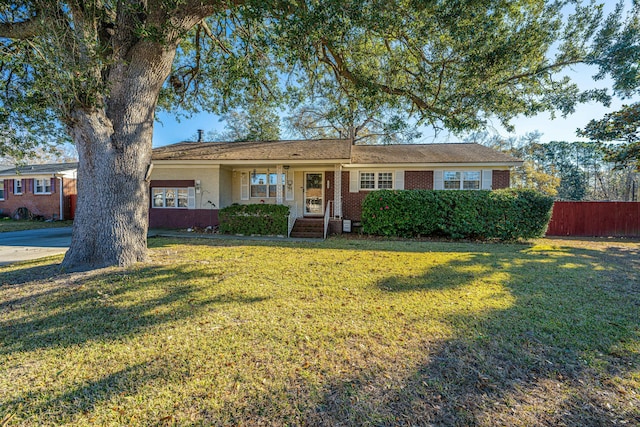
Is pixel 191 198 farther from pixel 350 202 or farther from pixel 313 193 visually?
pixel 350 202

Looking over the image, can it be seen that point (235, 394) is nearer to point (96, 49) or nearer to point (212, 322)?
point (212, 322)

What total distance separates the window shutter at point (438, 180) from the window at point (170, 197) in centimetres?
1223

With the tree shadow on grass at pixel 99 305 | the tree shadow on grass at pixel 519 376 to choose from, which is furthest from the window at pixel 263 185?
the tree shadow on grass at pixel 519 376

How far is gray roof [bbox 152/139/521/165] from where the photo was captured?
41.2 feet

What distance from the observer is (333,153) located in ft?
41.6

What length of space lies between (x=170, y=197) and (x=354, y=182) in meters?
9.28

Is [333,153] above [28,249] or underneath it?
above

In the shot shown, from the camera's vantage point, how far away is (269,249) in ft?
27.5

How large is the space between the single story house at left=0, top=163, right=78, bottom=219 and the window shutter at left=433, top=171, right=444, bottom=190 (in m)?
23.7

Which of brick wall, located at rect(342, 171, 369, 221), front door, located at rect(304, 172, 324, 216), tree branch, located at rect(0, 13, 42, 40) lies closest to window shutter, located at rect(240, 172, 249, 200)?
front door, located at rect(304, 172, 324, 216)

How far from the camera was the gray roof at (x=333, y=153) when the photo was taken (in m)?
12.6

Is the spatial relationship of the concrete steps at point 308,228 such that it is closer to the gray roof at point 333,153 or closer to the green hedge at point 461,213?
the green hedge at point 461,213

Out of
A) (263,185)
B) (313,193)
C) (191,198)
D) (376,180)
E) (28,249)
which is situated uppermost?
(376,180)

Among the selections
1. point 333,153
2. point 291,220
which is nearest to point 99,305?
point 291,220
